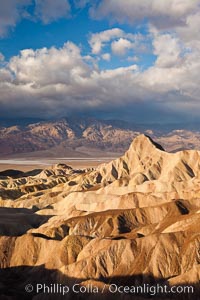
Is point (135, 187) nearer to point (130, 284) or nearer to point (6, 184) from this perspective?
point (130, 284)

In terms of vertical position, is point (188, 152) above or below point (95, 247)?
above

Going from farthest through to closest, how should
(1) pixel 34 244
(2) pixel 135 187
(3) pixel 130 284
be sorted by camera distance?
(2) pixel 135 187 < (1) pixel 34 244 < (3) pixel 130 284

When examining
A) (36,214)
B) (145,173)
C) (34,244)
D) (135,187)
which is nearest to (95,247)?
(34,244)

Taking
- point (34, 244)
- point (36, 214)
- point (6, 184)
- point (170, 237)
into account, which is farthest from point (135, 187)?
point (6, 184)

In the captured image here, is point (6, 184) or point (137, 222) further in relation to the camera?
point (6, 184)

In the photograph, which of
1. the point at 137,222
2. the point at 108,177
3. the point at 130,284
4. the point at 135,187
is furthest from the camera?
the point at 108,177

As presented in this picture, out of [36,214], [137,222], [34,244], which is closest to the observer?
[34,244]

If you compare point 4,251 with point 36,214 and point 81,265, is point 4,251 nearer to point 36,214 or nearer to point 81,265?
point 81,265

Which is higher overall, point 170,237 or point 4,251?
point 170,237

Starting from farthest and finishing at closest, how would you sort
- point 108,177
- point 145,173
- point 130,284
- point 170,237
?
point 108,177 < point 145,173 < point 170,237 < point 130,284
